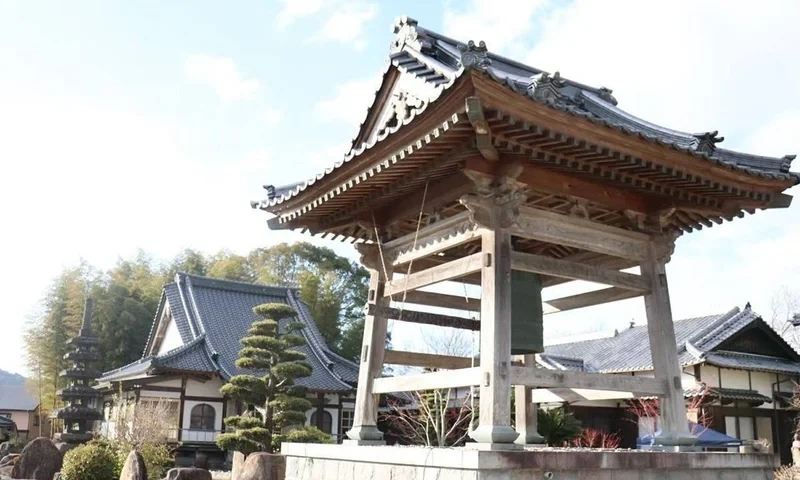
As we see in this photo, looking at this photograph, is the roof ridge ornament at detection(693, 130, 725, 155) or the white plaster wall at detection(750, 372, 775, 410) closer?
the roof ridge ornament at detection(693, 130, 725, 155)

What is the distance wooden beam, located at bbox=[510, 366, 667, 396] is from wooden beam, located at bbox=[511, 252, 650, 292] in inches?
41.7

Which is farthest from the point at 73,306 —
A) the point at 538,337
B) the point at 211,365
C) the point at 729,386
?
the point at 538,337

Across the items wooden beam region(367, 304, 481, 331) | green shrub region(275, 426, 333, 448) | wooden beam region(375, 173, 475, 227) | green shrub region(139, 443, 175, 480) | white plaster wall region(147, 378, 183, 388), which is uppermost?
wooden beam region(375, 173, 475, 227)

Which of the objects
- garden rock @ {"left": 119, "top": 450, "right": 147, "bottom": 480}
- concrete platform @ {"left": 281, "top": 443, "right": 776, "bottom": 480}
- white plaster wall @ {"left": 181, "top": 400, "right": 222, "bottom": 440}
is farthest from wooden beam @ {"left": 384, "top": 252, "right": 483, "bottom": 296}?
white plaster wall @ {"left": 181, "top": 400, "right": 222, "bottom": 440}

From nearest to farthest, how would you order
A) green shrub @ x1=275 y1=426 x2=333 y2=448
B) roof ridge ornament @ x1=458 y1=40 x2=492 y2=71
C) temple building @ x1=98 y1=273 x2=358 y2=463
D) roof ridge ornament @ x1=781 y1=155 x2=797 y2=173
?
1. roof ridge ornament @ x1=458 y1=40 x2=492 y2=71
2. roof ridge ornament @ x1=781 y1=155 x2=797 y2=173
3. green shrub @ x1=275 y1=426 x2=333 y2=448
4. temple building @ x1=98 y1=273 x2=358 y2=463

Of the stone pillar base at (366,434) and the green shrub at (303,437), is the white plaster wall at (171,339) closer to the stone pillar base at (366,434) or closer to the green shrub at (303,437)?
the green shrub at (303,437)

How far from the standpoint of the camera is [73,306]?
35.6 metres

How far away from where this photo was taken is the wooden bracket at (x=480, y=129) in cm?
593

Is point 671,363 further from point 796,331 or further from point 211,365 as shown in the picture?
point 796,331

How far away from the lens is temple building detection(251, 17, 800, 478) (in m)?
6.61

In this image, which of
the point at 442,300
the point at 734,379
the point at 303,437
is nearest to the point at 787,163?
the point at 442,300

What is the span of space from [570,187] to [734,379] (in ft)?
67.2

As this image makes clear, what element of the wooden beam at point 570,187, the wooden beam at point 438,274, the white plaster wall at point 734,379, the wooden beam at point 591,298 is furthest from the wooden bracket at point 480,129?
the white plaster wall at point 734,379

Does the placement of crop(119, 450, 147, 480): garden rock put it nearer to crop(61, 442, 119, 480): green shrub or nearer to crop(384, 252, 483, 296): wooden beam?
crop(61, 442, 119, 480): green shrub
